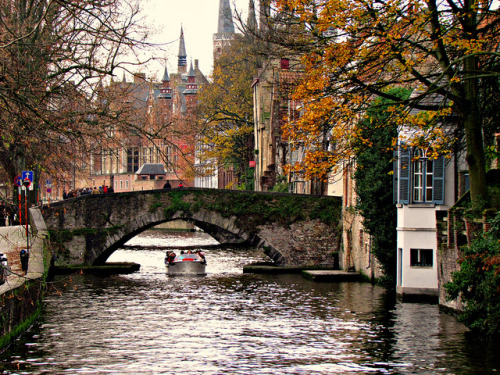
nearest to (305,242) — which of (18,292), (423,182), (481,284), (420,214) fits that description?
(420,214)

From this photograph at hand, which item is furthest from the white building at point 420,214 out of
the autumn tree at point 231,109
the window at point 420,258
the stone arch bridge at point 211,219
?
the autumn tree at point 231,109

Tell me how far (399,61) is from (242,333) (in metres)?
7.17

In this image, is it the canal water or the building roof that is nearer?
the canal water

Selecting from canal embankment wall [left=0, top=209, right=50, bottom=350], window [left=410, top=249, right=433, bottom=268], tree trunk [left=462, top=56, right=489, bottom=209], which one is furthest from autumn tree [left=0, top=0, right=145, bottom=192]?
window [left=410, top=249, right=433, bottom=268]

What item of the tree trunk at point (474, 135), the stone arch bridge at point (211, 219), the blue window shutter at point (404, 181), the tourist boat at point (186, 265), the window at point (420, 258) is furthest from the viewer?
the tourist boat at point (186, 265)

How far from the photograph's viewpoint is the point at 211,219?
3378cm

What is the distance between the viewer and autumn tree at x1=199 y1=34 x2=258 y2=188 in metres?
47.6

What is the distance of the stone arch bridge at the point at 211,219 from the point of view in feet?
107

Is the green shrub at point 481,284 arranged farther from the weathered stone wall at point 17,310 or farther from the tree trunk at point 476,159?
the weathered stone wall at point 17,310

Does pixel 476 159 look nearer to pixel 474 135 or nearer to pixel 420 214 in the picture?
pixel 474 135

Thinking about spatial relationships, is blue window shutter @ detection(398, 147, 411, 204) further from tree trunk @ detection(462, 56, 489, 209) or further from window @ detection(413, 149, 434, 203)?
tree trunk @ detection(462, 56, 489, 209)

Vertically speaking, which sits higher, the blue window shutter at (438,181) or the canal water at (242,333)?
the blue window shutter at (438,181)

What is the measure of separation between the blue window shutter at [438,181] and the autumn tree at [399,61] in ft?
16.3

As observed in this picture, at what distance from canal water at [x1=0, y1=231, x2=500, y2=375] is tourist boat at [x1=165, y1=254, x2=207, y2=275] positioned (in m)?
3.60
